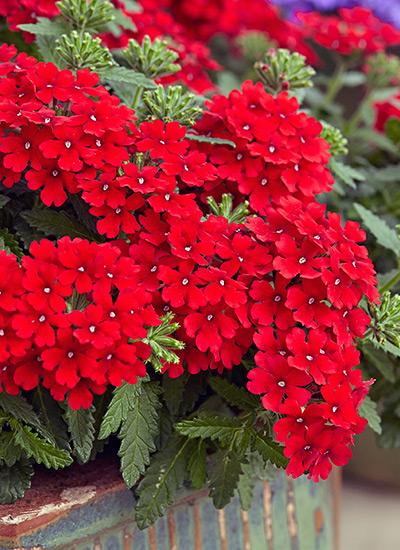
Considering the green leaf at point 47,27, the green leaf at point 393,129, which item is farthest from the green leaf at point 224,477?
the green leaf at point 393,129

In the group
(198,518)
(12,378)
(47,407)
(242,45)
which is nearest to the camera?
(12,378)

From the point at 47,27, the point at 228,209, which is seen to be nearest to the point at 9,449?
the point at 228,209

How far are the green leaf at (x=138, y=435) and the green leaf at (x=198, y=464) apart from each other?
0.08 m

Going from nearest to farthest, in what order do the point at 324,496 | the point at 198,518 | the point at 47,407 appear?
1. the point at 47,407
2. the point at 198,518
3. the point at 324,496

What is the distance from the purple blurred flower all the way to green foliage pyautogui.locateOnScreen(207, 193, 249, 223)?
1.46 meters

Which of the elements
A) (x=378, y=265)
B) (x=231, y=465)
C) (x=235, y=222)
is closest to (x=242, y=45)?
(x=378, y=265)

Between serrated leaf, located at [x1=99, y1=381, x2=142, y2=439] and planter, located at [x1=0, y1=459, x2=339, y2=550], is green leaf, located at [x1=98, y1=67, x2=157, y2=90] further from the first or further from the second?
planter, located at [x1=0, y1=459, x2=339, y2=550]

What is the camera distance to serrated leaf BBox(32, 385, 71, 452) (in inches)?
33.0

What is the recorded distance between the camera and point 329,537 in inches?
48.4

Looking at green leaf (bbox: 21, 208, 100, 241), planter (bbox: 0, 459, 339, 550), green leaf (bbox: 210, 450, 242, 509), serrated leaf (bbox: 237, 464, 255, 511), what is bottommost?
planter (bbox: 0, 459, 339, 550)

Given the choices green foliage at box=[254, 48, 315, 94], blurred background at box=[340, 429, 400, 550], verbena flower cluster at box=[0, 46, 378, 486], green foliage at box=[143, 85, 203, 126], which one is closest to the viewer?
verbena flower cluster at box=[0, 46, 378, 486]

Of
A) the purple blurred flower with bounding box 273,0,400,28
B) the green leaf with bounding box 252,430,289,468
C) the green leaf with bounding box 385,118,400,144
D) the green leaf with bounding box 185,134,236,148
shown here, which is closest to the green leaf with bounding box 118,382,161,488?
the green leaf with bounding box 252,430,289,468

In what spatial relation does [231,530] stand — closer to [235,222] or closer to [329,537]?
[329,537]

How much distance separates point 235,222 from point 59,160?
0.25 m
